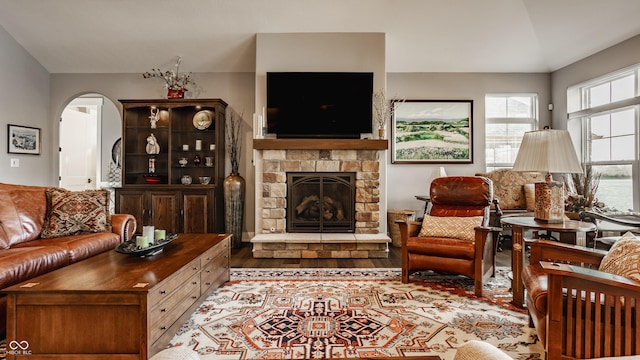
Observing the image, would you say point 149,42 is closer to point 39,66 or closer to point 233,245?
point 39,66

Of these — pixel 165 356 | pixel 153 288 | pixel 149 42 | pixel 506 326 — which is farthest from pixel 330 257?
pixel 149 42

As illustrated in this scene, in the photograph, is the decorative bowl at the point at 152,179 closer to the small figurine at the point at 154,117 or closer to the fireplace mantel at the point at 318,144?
the small figurine at the point at 154,117

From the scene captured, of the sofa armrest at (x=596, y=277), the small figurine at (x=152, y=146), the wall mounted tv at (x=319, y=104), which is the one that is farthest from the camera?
the small figurine at (x=152, y=146)

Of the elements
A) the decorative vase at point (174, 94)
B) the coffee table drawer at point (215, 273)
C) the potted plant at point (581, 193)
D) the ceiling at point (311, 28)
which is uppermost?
the ceiling at point (311, 28)

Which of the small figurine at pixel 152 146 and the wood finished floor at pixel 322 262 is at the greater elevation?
the small figurine at pixel 152 146

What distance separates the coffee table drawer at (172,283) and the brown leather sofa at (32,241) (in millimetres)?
1035

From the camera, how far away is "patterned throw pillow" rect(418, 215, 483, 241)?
3.17 m

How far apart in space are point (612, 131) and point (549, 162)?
2920mm

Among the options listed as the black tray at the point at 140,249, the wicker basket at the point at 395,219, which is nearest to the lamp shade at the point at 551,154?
the wicker basket at the point at 395,219

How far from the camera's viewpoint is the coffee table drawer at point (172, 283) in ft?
5.87

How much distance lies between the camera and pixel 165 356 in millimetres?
844

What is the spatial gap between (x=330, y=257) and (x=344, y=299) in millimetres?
1467

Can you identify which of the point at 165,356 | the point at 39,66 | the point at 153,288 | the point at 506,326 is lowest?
the point at 506,326

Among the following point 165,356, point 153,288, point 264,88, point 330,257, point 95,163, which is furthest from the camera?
point 95,163
